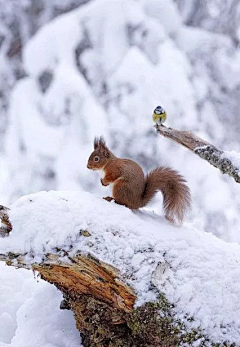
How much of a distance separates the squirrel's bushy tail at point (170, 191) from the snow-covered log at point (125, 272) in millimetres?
136

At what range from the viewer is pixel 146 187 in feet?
7.37

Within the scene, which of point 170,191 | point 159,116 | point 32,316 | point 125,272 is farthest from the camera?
point 159,116

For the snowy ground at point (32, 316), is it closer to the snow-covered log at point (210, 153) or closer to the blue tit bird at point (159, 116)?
the snow-covered log at point (210, 153)

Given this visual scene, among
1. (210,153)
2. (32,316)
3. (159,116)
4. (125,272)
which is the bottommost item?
(32,316)

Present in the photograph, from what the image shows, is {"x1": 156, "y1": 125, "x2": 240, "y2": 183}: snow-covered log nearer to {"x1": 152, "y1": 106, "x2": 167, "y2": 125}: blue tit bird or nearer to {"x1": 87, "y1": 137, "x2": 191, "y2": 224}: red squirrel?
{"x1": 87, "y1": 137, "x2": 191, "y2": 224}: red squirrel

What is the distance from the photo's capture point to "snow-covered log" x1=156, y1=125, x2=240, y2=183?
6.83 ft

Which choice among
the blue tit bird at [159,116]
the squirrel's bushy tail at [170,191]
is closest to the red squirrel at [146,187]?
the squirrel's bushy tail at [170,191]

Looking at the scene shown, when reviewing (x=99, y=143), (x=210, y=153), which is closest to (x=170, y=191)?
(x=210, y=153)

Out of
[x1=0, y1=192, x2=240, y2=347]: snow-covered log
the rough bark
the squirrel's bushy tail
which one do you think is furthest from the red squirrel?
the rough bark

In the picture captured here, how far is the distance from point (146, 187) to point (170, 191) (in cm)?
12

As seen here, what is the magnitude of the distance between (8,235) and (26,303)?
695 millimetres

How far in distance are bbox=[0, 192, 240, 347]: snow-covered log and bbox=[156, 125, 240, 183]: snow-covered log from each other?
1.20 ft

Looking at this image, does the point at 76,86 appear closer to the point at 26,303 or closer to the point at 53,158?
the point at 53,158

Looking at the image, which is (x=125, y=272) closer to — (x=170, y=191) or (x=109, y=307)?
(x=109, y=307)
